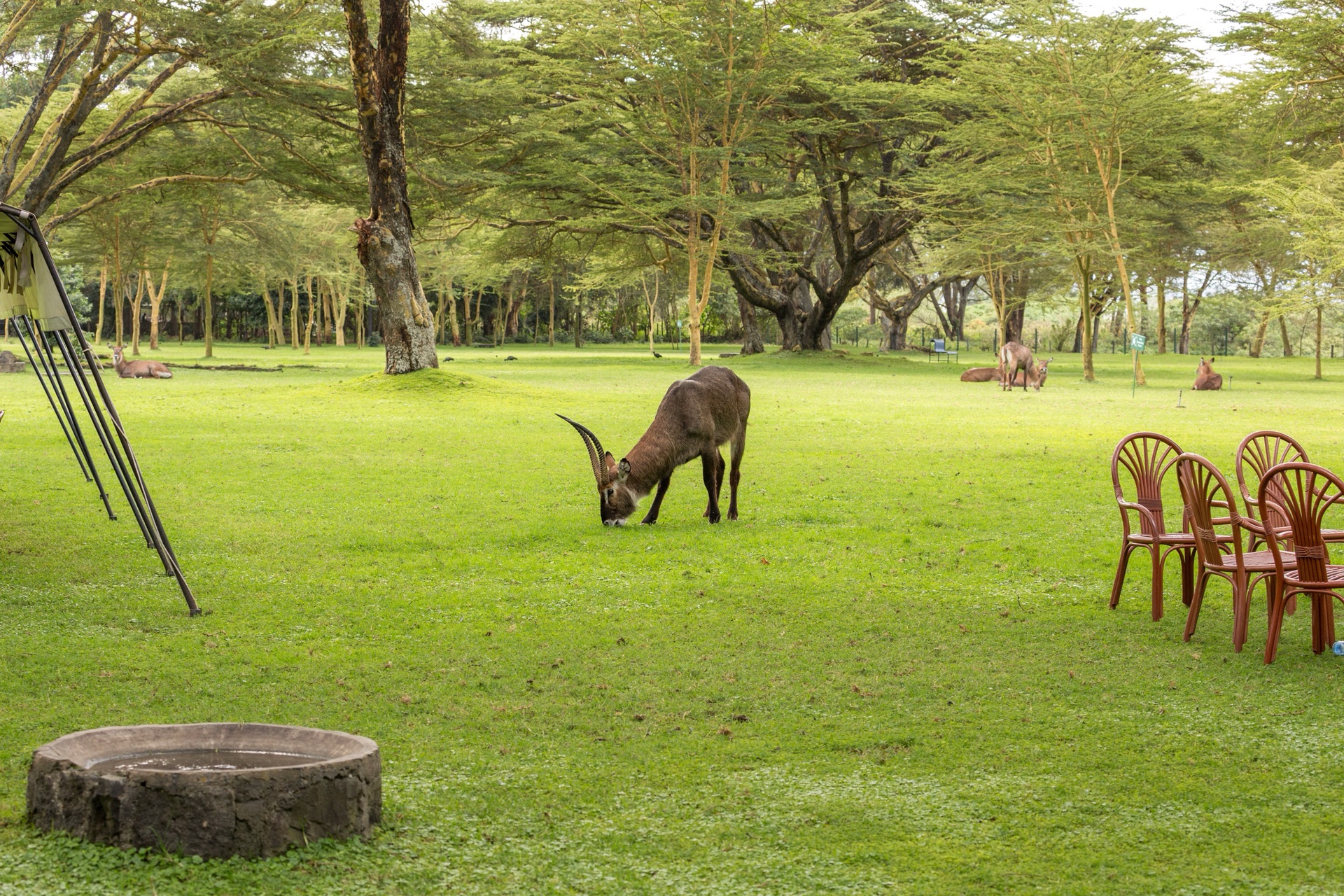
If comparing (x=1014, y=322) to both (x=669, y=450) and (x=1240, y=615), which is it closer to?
(x=669, y=450)

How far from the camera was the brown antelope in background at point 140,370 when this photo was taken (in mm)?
31891

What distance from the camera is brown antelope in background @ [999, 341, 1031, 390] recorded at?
32.5m

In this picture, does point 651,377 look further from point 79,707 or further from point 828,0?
point 79,707

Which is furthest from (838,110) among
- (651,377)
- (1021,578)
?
(1021,578)

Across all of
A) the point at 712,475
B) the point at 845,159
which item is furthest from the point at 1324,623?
the point at 845,159

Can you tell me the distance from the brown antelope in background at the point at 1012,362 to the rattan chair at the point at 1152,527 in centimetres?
2505

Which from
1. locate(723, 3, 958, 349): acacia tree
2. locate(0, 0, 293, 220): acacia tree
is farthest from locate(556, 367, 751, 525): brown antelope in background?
locate(723, 3, 958, 349): acacia tree

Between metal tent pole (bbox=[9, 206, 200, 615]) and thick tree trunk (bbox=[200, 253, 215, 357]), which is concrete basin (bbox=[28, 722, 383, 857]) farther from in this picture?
thick tree trunk (bbox=[200, 253, 215, 357])

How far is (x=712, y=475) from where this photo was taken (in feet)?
35.1

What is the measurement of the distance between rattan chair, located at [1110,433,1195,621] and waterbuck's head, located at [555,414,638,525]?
4.06 m

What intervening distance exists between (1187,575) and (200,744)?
5905mm

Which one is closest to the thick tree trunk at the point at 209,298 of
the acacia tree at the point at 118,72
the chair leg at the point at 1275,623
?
the acacia tree at the point at 118,72

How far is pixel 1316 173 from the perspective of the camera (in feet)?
99.7

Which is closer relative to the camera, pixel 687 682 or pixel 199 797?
pixel 199 797
